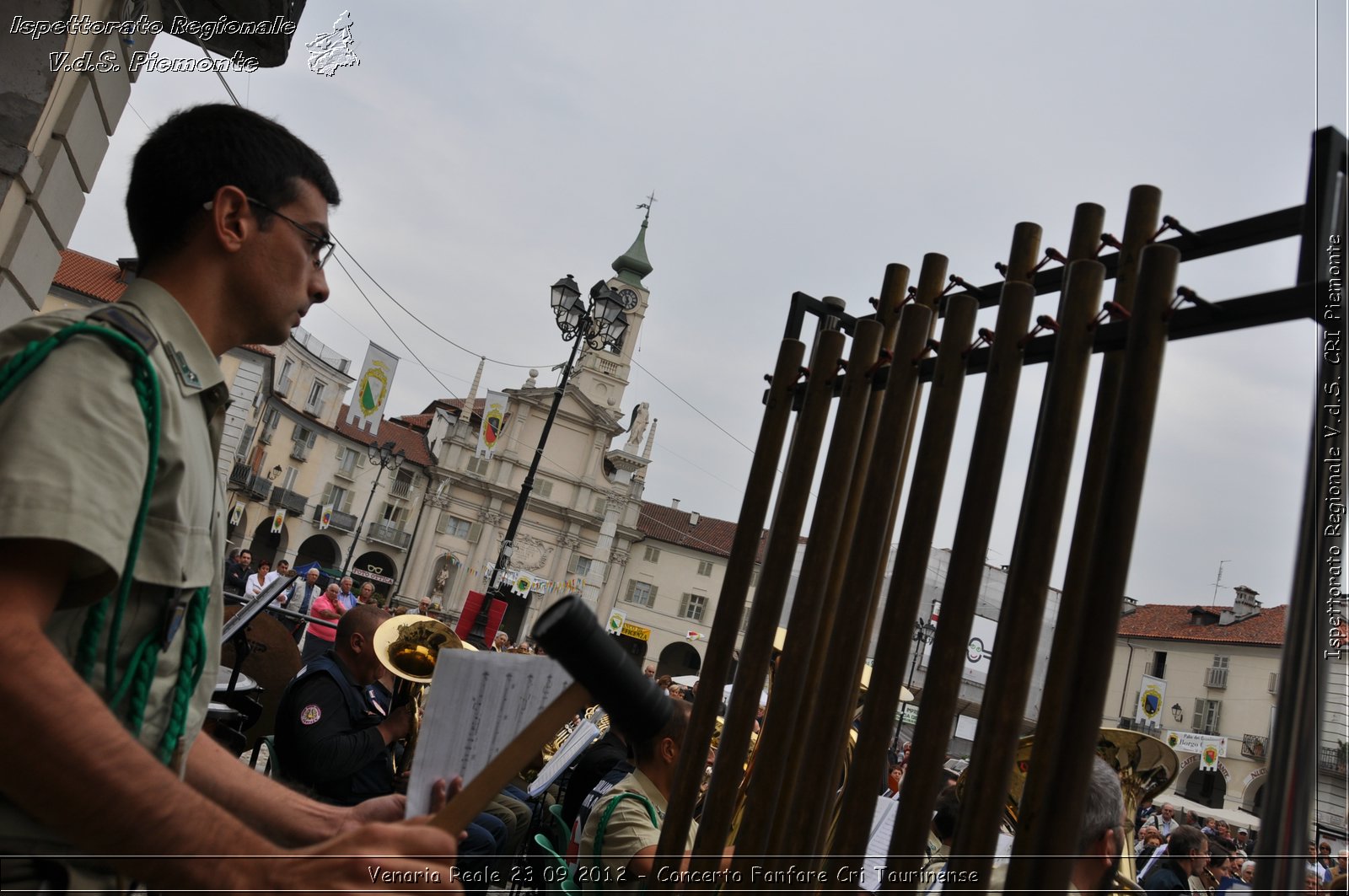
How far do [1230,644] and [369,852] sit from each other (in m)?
51.9

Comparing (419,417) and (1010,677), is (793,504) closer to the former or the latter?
(1010,677)

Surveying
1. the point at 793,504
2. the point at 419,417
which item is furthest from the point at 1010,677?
the point at 419,417

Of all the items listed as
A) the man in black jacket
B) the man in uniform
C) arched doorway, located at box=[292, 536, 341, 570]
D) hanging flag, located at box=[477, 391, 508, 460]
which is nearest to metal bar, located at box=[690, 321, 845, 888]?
the man in uniform

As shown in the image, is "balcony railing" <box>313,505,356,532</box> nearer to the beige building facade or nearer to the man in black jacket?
the beige building facade

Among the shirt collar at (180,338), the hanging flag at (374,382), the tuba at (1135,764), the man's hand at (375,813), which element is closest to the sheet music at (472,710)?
the man's hand at (375,813)

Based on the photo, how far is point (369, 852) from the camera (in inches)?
54.9

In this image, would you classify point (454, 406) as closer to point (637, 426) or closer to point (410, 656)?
point (637, 426)

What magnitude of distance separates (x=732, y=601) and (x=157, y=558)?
1.75m

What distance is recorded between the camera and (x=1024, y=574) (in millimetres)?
2021

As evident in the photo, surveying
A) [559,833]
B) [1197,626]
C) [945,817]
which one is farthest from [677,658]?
[945,817]

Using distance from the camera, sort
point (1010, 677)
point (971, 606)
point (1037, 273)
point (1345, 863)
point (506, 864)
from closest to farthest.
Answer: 1. point (1345, 863)
2. point (1010, 677)
3. point (971, 606)
4. point (1037, 273)
5. point (506, 864)

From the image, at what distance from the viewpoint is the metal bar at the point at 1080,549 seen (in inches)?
73.6

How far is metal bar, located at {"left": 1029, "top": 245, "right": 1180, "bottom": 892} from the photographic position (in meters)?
1.81

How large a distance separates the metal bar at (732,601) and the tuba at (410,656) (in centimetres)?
357
